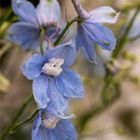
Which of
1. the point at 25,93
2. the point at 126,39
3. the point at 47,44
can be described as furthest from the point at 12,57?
the point at 47,44

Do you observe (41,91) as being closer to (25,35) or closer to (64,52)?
(64,52)

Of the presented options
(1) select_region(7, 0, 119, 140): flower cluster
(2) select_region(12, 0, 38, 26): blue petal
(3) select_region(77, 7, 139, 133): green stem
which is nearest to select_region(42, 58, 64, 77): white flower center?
(1) select_region(7, 0, 119, 140): flower cluster

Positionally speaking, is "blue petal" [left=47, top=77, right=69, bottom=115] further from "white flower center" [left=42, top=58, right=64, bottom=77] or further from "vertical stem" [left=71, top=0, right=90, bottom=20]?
"vertical stem" [left=71, top=0, right=90, bottom=20]

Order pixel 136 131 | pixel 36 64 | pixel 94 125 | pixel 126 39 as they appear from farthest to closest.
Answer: pixel 136 131
pixel 94 125
pixel 126 39
pixel 36 64

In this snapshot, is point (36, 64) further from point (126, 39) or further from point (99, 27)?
point (126, 39)

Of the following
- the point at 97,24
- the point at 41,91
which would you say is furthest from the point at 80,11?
the point at 41,91

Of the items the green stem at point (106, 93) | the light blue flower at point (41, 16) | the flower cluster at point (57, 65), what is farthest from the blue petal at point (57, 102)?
the green stem at point (106, 93)
